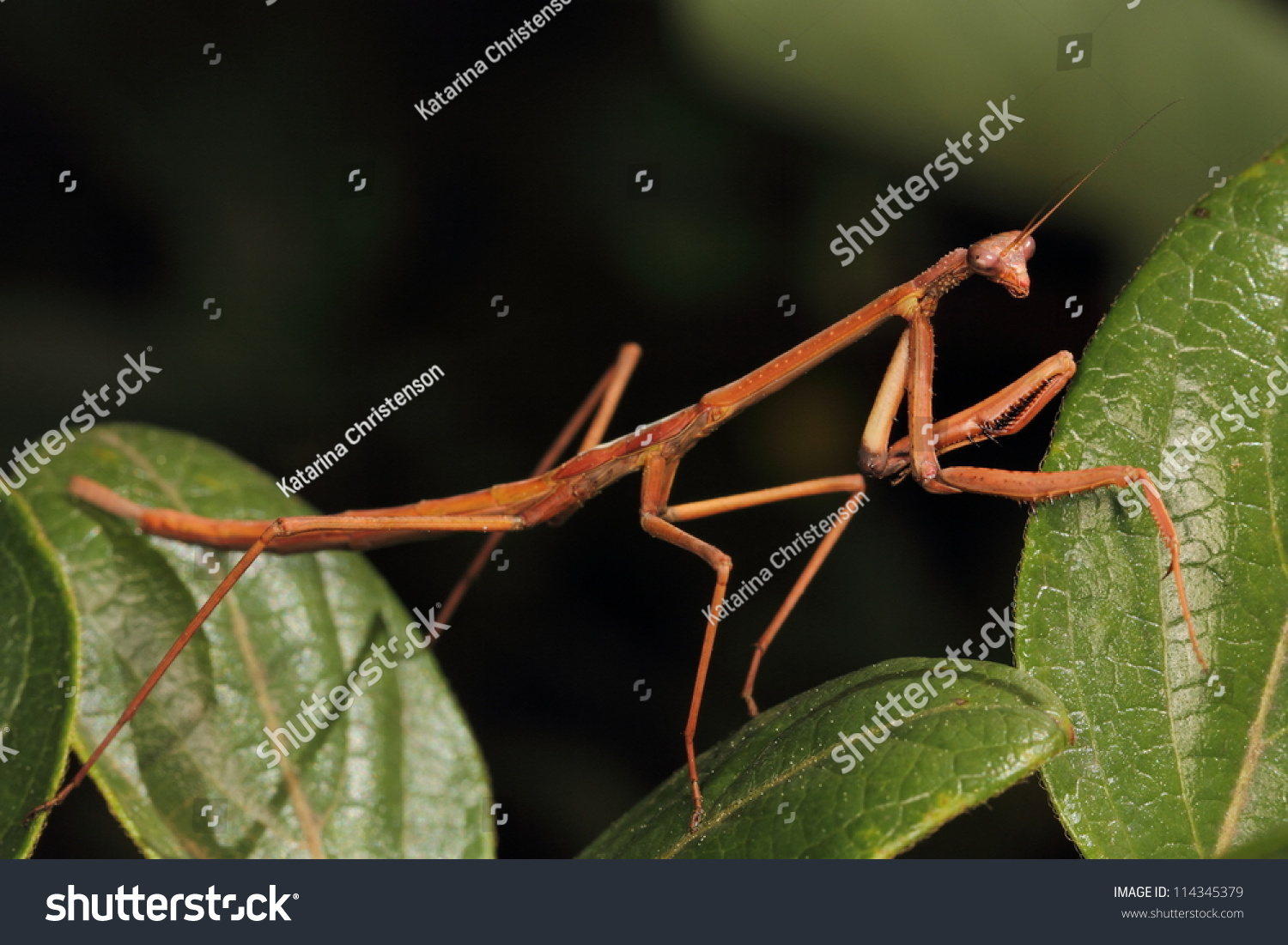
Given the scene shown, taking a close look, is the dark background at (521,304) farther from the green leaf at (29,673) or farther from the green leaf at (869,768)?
the green leaf at (29,673)

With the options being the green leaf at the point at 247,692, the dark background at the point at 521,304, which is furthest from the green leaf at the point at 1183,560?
the green leaf at the point at 247,692

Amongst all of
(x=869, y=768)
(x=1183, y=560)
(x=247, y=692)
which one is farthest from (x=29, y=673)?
(x=1183, y=560)

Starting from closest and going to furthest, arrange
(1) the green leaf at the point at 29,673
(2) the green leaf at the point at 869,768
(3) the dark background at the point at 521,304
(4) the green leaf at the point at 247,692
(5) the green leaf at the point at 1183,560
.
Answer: (2) the green leaf at the point at 869,768 < (5) the green leaf at the point at 1183,560 < (1) the green leaf at the point at 29,673 < (4) the green leaf at the point at 247,692 < (3) the dark background at the point at 521,304

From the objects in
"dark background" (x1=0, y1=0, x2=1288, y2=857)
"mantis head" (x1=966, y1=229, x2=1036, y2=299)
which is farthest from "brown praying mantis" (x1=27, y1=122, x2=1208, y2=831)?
"dark background" (x1=0, y1=0, x2=1288, y2=857)

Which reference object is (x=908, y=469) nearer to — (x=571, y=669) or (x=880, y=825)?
(x=880, y=825)

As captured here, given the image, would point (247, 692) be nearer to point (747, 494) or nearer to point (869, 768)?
point (747, 494)

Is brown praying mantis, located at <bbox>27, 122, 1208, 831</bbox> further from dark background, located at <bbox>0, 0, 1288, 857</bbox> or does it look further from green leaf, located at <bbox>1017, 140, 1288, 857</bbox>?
dark background, located at <bbox>0, 0, 1288, 857</bbox>

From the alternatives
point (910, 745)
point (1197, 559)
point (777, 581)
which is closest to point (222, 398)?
point (777, 581)
